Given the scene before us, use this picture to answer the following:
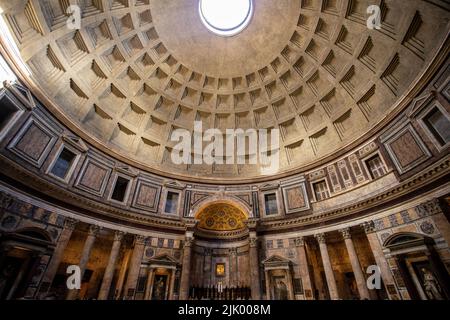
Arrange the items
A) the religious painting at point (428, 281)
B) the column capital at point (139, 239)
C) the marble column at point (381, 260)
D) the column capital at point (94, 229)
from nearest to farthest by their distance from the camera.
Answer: the religious painting at point (428, 281) → the marble column at point (381, 260) → the column capital at point (94, 229) → the column capital at point (139, 239)

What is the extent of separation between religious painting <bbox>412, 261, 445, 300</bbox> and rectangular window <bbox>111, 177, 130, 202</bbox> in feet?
61.0

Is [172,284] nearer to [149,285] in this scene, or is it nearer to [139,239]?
[149,285]

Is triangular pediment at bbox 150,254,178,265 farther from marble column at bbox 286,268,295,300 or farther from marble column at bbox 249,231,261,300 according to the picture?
marble column at bbox 286,268,295,300

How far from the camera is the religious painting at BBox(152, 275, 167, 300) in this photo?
14159 millimetres

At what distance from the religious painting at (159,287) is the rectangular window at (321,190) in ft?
42.1

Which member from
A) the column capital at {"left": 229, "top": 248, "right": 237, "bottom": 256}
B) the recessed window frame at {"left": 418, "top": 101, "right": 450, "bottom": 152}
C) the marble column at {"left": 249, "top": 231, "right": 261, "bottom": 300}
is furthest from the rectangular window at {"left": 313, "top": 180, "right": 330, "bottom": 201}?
the column capital at {"left": 229, "top": 248, "right": 237, "bottom": 256}

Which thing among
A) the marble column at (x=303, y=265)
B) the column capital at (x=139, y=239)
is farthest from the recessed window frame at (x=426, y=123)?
the column capital at (x=139, y=239)

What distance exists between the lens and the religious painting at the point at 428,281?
9.60 m

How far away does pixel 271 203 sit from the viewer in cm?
1855

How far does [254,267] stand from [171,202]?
8.52 meters

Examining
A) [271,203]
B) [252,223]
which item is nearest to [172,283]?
[252,223]

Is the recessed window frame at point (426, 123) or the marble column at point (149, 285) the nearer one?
the recessed window frame at point (426, 123)

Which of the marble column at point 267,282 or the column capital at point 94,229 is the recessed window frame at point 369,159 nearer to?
the marble column at point 267,282
